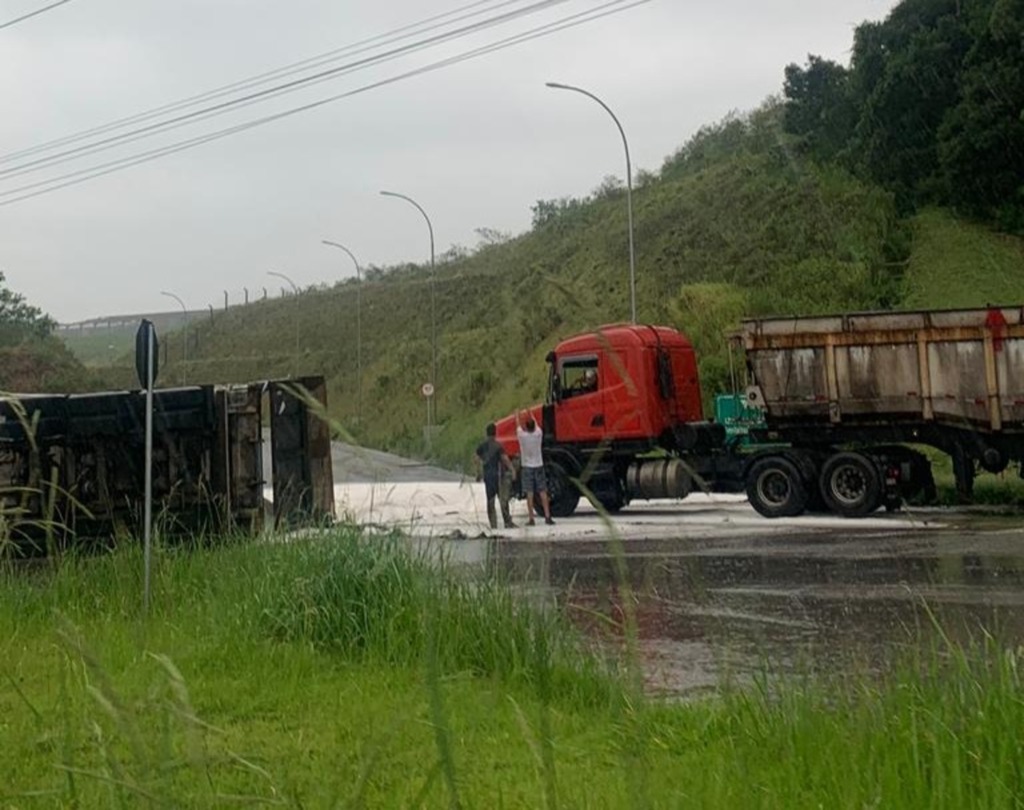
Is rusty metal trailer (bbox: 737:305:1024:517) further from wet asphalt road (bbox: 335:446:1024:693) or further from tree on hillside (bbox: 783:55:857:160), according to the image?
tree on hillside (bbox: 783:55:857:160)

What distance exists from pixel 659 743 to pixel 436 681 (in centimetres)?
400

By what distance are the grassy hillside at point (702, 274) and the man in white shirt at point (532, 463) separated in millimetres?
507

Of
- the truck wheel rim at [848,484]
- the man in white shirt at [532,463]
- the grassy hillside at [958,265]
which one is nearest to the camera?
the truck wheel rim at [848,484]

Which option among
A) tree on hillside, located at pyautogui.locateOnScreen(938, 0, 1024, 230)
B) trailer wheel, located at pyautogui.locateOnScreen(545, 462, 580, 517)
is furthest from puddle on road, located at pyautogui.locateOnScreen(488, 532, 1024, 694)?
tree on hillside, located at pyautogui.locateOnScreen(938, 0, 1024, 230)

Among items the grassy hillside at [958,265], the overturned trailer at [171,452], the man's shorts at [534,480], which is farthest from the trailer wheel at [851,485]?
the grassy hillside at [958,265]

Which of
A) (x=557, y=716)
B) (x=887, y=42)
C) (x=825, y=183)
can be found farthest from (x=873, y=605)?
(x=825, y=183)

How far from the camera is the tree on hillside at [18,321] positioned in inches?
2478

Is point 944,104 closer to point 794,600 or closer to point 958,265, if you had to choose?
point 958,265

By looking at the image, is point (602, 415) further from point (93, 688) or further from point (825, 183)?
point (825, 183)

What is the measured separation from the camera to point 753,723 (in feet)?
18.7

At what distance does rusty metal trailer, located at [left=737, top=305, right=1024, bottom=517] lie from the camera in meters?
20.5

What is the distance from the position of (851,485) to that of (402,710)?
20.4 meters

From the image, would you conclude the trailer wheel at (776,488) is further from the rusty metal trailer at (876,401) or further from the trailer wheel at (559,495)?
the trailer wheel at (559,495)

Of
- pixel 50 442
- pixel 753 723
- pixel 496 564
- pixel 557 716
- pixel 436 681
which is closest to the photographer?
pixel 436 681
